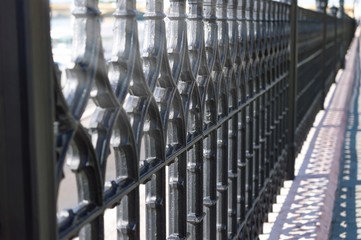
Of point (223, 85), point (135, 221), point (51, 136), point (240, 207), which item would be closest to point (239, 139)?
point (240, 207)

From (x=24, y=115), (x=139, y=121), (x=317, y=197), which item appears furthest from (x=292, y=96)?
(x=24, y=115)

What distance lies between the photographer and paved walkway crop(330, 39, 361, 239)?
16.3 ft

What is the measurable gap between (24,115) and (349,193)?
5.27 meters

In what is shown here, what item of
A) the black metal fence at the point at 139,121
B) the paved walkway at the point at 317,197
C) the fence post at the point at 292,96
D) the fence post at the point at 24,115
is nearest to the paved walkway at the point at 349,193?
the paved walkway at the point at 317,197

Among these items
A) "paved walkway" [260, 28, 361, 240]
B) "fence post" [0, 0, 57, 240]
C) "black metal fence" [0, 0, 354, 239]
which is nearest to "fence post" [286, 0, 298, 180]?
"paved walkway" [260, 28, 361, 240]

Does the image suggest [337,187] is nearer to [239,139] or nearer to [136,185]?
[239,139]

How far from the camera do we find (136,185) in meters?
1.82

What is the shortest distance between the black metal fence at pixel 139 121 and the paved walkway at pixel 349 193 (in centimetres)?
100

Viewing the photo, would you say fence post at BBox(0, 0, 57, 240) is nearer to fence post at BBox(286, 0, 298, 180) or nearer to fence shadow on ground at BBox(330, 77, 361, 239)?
fence shadow on ground at BBox(330, 77, 361, 239)

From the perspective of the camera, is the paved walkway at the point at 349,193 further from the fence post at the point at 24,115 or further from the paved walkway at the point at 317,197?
the fence post at the point at 24,115

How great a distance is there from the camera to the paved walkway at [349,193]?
16.3 feet

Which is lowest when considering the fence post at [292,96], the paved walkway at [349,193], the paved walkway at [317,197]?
the paved walkway at [349,193]

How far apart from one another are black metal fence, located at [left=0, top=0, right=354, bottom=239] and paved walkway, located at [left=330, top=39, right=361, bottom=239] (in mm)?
996

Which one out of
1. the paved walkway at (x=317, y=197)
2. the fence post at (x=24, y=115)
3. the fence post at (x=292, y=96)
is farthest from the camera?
the fence post at (x=292, y=96)
